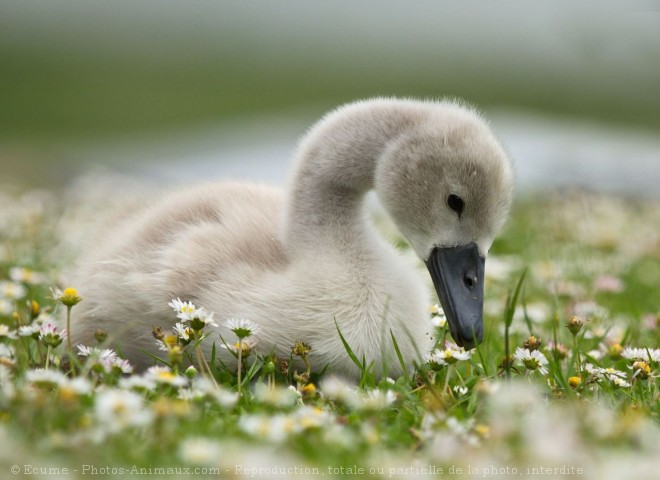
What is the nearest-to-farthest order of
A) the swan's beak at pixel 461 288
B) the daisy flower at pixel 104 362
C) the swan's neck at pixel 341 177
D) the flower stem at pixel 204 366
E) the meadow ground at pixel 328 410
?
1. the meadow ground at pixel 328 410
2. the daisy flower at pixel 104 362
3. the flower stem at pixel 204 366
4. the swan's beak at pixel 461 288
5. the swan's neck at pixel 341 177

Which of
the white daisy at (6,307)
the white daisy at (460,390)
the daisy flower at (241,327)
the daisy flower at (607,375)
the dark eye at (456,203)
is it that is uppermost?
the dark eye at (456,203)

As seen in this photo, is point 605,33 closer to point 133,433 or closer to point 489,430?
point 489,430

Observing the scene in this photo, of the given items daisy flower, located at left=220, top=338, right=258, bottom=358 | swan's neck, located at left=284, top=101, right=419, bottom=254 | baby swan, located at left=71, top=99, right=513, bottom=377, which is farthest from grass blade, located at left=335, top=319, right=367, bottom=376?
swan's neck, located at left=284, top=101, right=419, bottom=254

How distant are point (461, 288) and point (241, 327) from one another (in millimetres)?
867

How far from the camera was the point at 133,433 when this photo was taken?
7.68ft

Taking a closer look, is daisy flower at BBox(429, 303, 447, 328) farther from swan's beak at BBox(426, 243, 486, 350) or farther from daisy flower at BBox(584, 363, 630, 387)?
daisy flower at BBox(584, 363, 630, 387)

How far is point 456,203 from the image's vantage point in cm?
340

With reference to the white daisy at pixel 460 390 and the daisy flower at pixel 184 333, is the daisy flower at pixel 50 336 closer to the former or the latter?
the daisy flower at pixel 184 333

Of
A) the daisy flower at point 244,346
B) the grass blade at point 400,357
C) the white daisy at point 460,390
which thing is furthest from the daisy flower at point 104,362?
the white daisy at point 460,390

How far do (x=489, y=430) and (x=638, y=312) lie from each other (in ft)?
9.73

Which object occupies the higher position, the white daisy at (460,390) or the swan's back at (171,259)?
the swan's back at (171,259)

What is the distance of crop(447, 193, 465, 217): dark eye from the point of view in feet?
11.1

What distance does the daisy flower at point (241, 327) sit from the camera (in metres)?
3.11

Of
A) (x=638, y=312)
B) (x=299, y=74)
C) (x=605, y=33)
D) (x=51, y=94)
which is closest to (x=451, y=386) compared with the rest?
(x=638, y=312)
